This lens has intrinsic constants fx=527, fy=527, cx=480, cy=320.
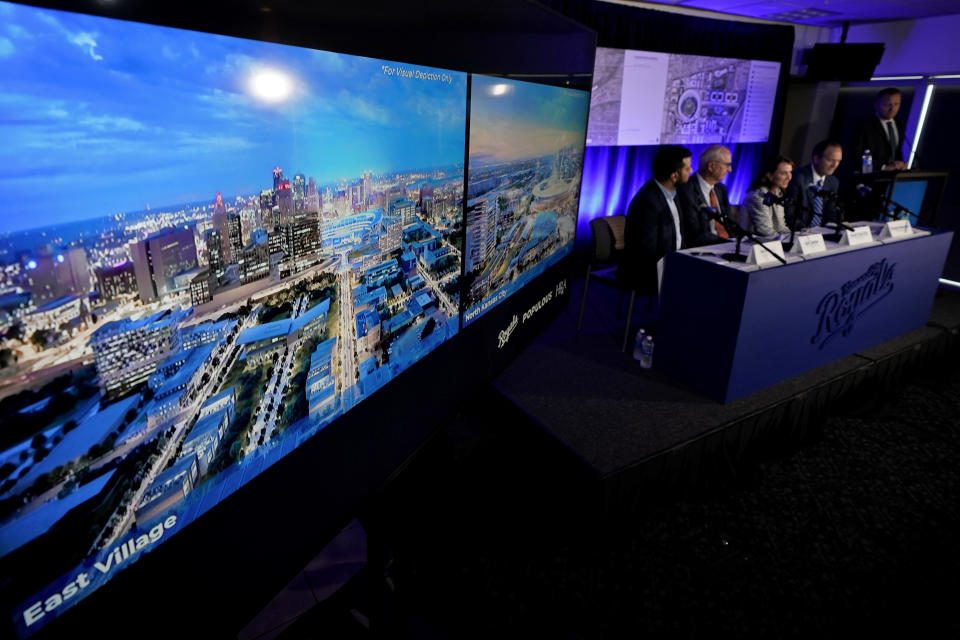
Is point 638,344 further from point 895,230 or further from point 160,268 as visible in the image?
point 160,268

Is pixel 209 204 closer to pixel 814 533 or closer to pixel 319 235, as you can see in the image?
pixel 319 235

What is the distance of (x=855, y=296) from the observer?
326 cm

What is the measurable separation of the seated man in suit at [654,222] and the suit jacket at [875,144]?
360 cm

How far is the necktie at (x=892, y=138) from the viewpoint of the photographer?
561 centimetres

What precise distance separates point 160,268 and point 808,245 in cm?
317

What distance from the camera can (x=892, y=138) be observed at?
565 cm

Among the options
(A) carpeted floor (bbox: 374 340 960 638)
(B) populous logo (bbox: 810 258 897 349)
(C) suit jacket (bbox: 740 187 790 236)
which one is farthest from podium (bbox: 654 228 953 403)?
(C) suit jacket (bbox: 740 187 790 236)

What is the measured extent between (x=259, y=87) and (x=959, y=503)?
3.51 m

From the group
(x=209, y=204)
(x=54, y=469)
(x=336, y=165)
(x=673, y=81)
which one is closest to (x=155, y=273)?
(x=209, y=204)

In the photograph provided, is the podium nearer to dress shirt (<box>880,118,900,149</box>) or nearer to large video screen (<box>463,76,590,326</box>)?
large video screen (<box>463,76,590,326</box>)

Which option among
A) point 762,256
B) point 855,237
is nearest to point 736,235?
point 762,256

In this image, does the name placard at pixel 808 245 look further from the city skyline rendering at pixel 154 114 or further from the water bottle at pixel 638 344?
the city skyline rendering at pixel 154 114

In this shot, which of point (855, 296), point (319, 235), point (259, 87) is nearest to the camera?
point (259, 87)

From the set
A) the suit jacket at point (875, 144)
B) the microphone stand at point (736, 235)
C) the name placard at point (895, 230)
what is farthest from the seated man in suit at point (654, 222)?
the suit jacket at point (875, 144)
